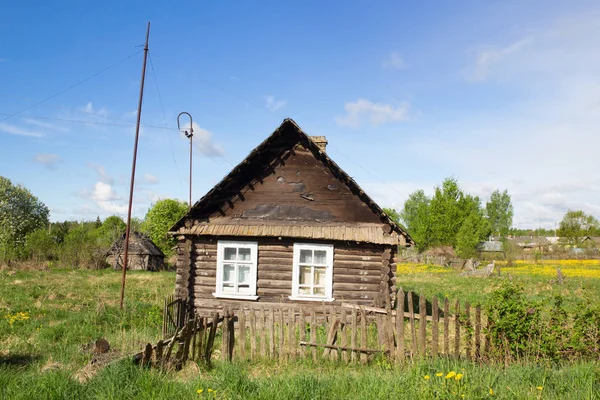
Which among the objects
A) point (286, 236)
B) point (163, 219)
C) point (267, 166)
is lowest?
point (286, 236)

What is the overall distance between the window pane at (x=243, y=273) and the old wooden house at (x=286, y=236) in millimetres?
33

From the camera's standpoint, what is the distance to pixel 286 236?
13094 millimetres

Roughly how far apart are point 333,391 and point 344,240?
7.64 m

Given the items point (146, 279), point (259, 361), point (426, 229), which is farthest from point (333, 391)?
point (426, 229)

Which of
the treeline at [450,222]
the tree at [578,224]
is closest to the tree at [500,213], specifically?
the tree at [578,224]

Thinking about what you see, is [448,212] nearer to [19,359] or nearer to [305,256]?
[305,256]

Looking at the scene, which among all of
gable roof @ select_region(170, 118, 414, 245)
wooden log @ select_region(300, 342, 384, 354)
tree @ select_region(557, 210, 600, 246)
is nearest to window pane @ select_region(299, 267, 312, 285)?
gable roof @ select_region(170, 118, 414, 245)

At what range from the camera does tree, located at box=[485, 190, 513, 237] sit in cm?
10281

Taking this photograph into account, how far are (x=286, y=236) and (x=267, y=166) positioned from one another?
259cm

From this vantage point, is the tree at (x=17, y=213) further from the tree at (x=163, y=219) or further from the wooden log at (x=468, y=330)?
the wooden log at (x=468, y=330)

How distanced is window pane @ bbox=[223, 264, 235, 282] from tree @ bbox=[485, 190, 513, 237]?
102 metres

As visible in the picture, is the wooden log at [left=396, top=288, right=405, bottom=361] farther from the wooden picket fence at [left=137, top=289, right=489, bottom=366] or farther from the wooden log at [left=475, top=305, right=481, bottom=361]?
the wooden log at [left=475, top=305, right=481, bottom=361]

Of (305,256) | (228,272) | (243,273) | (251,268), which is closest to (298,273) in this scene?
(305,256)

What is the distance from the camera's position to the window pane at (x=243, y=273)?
1356 centimetres
